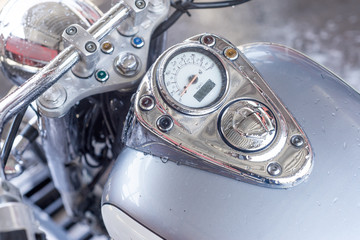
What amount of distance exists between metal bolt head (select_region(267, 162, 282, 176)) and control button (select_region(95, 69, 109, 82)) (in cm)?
25

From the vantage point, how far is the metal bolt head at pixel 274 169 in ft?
1.87

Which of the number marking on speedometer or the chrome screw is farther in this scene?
the number marking on speedometer

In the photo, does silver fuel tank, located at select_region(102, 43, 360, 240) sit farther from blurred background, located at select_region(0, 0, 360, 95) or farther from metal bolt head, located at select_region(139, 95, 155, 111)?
blurred background, located at select_region(0, 0, 360, 95)

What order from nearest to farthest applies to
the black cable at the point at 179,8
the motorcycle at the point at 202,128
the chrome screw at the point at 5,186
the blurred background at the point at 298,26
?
the chrome screw at the point at 5,186
the motorcycle at the point at 202,128
the black cable at the point at 179,8
the blurred background at the point at 298,26

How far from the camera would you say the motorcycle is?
57 cm

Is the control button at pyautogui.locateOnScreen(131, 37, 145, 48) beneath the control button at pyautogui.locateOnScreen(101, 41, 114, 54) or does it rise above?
above

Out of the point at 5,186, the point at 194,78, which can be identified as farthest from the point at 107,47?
the point at 5,186

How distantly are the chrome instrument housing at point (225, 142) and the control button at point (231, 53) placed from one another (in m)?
0.02

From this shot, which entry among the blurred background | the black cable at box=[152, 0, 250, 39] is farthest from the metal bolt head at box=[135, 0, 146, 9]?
the blurred background

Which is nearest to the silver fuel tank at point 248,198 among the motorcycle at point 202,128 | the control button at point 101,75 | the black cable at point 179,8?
the motorcycle at point 202,128

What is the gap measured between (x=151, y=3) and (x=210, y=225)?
330 millimetres

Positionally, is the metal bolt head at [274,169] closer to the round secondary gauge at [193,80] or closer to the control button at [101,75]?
the round secondary gauge at [193,80]

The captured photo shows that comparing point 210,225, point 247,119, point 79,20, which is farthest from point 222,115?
point 79,20

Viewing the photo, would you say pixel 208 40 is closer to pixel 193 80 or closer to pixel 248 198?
pixel 193 80
